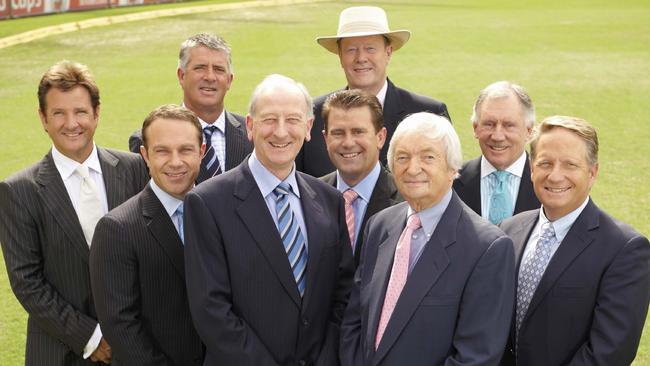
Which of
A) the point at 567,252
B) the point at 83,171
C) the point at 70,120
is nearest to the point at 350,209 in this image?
the point at 567,252

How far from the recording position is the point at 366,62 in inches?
235

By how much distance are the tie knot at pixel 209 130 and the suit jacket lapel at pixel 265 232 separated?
5.23 feet

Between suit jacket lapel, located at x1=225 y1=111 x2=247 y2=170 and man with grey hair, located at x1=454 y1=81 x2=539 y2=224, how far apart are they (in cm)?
140

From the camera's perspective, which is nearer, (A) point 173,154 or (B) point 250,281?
(B) point 250,281

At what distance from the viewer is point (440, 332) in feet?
12.1

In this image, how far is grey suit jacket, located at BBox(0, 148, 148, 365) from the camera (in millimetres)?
4414

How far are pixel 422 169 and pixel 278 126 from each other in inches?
28.5

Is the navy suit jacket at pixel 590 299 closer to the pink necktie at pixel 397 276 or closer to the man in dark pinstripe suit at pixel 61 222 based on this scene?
the pink necktie at pixel 397 276

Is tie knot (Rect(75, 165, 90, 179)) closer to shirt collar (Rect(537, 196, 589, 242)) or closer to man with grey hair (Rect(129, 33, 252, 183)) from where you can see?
man with grey hair (Rect(129, 33, 252, 183))

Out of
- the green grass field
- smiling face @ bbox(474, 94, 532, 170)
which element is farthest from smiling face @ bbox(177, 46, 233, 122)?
the green grass field

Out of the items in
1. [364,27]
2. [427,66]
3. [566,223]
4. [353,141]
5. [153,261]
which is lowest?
[427,66]

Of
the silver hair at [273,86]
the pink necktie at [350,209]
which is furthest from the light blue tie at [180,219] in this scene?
the pink necktie at [350,209]

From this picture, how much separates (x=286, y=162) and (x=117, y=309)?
109cm

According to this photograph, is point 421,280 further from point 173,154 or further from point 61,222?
point 61,222
